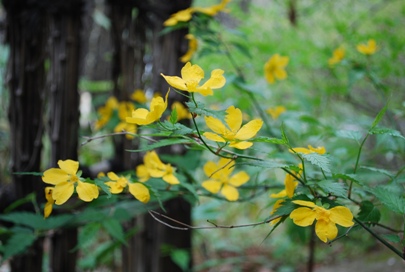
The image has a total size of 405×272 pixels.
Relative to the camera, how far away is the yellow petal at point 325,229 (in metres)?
0.58

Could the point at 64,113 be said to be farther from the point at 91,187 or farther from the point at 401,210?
the point at 401,210

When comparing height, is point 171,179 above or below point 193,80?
below

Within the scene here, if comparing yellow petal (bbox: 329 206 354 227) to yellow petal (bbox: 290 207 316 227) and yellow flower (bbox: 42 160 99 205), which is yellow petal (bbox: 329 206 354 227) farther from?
yellow flower (bbox: 42 160 99 205)

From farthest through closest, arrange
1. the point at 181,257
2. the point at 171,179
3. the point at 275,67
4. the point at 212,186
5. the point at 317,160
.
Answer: the point at 181,257, the point at 275,67, the point at 212,186, the point at 171,179, the point at 317,160

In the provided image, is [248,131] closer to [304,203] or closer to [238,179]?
[304,203]

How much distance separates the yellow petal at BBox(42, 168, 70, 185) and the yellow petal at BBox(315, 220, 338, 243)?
0.40 meters

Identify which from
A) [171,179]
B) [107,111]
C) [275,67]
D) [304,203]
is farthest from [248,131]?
[107,111]

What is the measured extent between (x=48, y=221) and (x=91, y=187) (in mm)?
470

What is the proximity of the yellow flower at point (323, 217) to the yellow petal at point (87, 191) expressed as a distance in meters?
0.31

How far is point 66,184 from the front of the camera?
64cm

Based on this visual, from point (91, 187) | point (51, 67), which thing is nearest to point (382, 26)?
point (51, 67)

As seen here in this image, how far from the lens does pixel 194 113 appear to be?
0.56 meters

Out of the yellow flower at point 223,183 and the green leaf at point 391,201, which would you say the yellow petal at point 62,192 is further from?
the green leaf at point 391,201

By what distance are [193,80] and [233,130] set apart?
98 millimetres
